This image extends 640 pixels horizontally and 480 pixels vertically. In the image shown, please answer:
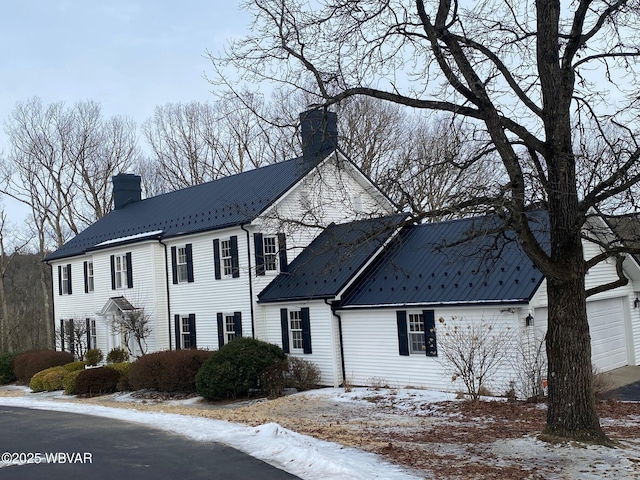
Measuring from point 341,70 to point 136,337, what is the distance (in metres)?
19.6

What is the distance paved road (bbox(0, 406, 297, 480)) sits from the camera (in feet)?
30.9

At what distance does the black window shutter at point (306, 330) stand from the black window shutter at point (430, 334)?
4528 mm

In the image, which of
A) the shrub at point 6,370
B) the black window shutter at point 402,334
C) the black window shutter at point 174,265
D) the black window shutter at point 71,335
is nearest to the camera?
the black window shutter at point 402,334

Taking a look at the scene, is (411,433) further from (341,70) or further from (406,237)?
(406,237)

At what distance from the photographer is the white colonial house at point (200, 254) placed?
80.4ft

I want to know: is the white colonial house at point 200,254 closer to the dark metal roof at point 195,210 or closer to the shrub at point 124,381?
the dark metal roof at point 195,210

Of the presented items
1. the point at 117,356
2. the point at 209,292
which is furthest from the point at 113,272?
the point at 209,292

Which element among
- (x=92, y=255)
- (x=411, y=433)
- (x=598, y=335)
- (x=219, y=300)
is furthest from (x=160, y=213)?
(x=411, y=433)

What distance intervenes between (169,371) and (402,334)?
7.74 metres

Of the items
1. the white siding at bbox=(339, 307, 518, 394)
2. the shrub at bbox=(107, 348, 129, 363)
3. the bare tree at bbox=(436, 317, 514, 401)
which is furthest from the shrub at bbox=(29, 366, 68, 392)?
the bare tree at bbox=(436, 317, 514, 401)

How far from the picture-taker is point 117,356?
2881 cm

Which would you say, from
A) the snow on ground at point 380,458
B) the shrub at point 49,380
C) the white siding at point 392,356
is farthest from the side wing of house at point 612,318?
the shrub at point 49,380

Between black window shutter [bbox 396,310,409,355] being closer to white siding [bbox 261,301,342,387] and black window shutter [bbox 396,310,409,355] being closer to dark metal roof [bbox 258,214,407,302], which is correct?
dark metal roof [bbox 258,214,407,302]

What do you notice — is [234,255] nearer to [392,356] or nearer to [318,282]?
[318,282]
